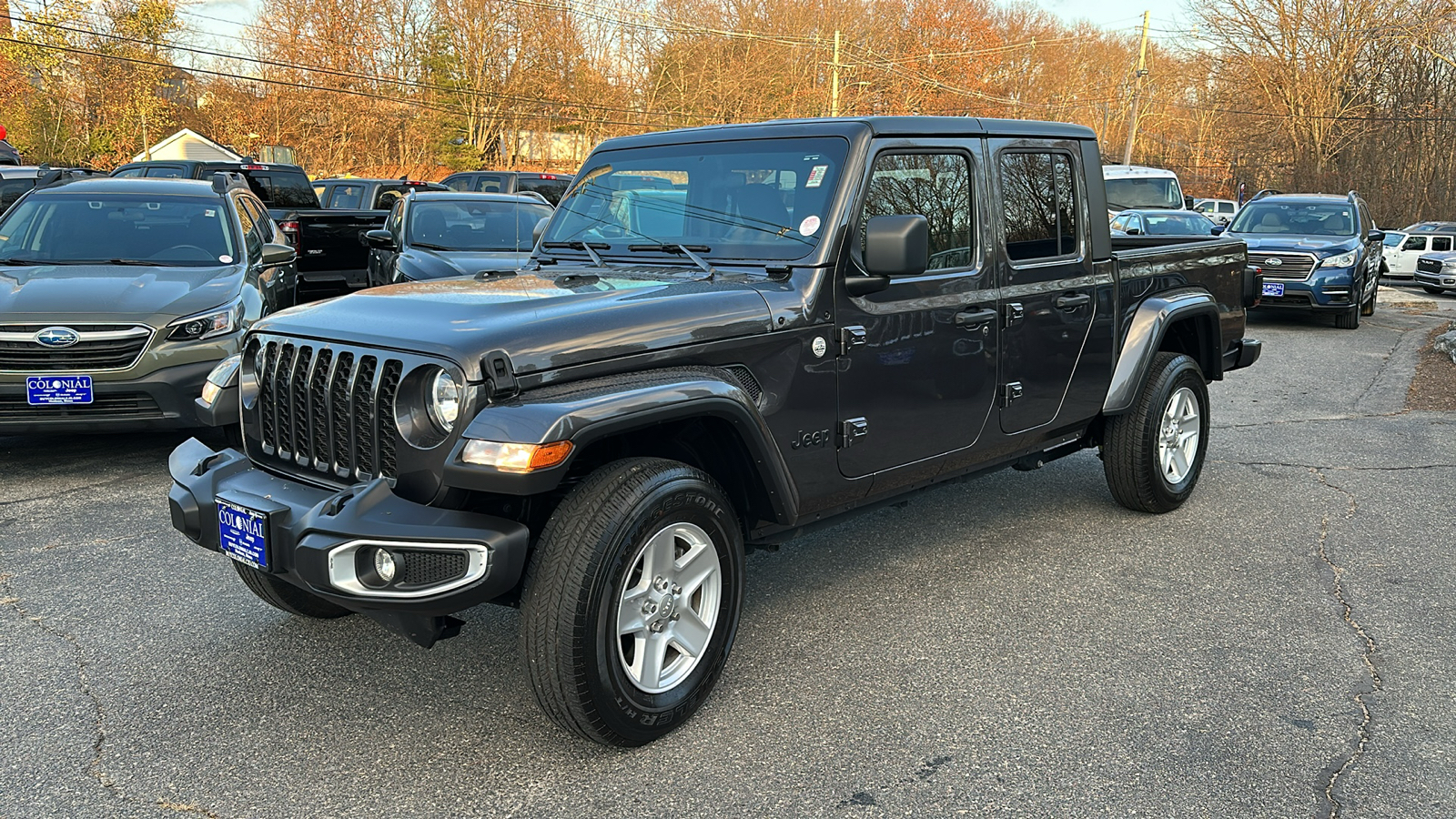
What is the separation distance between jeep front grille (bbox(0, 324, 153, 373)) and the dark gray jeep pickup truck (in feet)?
9.68

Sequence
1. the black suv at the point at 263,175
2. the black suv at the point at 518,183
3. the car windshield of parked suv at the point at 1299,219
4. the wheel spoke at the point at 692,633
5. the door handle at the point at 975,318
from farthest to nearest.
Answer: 1. the black suv at the point at 518,183
2. the black suv at the point at 263,175
3. the car windshield of parked suv at the point at 1299,219
4. the door handle at the point at 975,318
5. the wheel spoke at the point at 692,633

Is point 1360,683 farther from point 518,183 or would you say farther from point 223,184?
point 518,183

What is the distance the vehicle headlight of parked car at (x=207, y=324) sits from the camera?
6.48 metres

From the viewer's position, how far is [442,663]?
4.01 metres

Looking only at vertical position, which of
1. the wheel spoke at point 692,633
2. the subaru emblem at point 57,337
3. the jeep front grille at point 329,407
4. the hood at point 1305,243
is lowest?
the wheel spoke at point 692,633

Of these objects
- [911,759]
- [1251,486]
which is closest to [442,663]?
[911,759]

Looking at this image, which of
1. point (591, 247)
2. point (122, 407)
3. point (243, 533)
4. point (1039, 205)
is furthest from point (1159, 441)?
point (122, 407)

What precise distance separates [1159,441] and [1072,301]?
1129mm

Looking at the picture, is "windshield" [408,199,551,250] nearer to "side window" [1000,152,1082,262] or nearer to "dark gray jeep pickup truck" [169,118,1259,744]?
"dark gray jeep pickup truck" [169,118,1259,744]

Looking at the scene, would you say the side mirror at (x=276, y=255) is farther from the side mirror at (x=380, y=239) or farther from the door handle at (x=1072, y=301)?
the door handle at (x=1072, y=301)

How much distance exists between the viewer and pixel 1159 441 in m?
5.71

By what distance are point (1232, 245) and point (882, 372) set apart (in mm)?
3441

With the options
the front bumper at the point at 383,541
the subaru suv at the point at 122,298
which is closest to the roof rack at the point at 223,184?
the subaru suv at the point at 122,298

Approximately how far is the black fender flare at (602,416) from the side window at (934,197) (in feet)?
3.23
